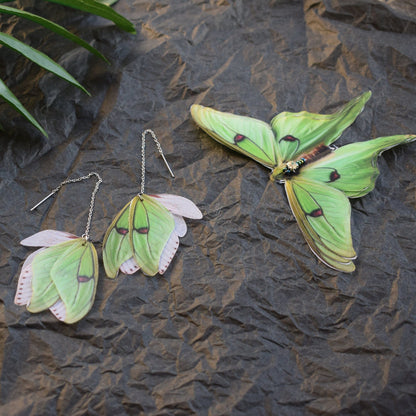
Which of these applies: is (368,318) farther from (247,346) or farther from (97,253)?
(97,253)

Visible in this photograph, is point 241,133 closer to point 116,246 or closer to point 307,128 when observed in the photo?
point 307,128

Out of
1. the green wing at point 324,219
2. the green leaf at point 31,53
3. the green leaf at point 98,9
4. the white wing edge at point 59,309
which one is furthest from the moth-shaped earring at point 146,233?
the green leaf at point 98,9

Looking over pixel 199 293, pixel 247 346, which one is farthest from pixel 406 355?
pixel 199 293

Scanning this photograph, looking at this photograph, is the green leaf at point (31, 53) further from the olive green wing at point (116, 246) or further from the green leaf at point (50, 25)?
the olive green wing at point (116, 246)

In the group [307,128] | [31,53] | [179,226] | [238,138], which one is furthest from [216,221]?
[31,53]

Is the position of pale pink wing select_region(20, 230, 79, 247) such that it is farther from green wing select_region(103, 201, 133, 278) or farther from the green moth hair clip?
the green moth hair clip

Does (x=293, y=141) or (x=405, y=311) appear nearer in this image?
(x=405, y=311)
